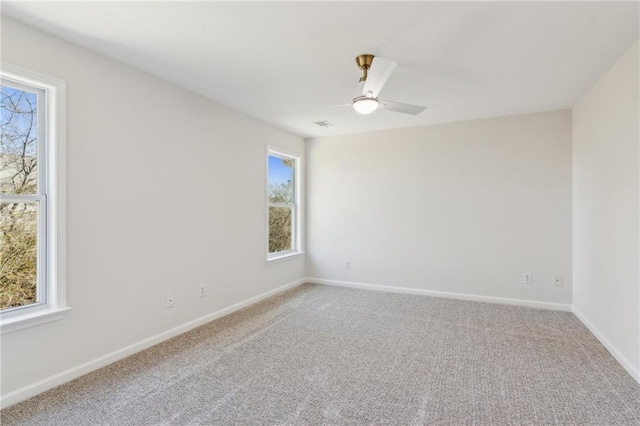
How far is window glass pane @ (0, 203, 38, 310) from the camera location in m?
2.05

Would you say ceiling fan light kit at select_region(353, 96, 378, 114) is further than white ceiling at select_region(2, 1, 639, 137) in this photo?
Yes

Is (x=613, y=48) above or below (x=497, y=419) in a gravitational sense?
above

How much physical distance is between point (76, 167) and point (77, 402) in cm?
152

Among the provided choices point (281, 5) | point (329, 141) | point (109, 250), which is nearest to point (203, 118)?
point (109, 250)

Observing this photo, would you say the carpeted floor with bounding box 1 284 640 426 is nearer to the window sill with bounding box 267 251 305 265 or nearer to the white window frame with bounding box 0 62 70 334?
the white window frame with bounding box 0 62 70 334

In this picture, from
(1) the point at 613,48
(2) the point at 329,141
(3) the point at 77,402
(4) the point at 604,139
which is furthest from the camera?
(2) the point at 329,141

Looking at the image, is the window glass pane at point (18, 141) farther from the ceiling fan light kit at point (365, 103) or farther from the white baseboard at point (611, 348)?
the white baseboard at point (611, 348)

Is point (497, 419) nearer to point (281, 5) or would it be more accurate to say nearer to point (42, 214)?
point (281, 5)

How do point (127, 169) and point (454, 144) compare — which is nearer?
point (127, 169)

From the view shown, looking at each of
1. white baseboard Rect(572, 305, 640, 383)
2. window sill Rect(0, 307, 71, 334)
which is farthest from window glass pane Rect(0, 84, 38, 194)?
white baseboard Rect(572, 305, 640, 383)

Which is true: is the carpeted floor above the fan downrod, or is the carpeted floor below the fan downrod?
below

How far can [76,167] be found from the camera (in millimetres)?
2285

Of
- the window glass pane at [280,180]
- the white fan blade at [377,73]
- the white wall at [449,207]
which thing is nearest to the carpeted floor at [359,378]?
the white wall at [449,207]

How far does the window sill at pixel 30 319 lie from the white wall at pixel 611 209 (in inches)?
153
